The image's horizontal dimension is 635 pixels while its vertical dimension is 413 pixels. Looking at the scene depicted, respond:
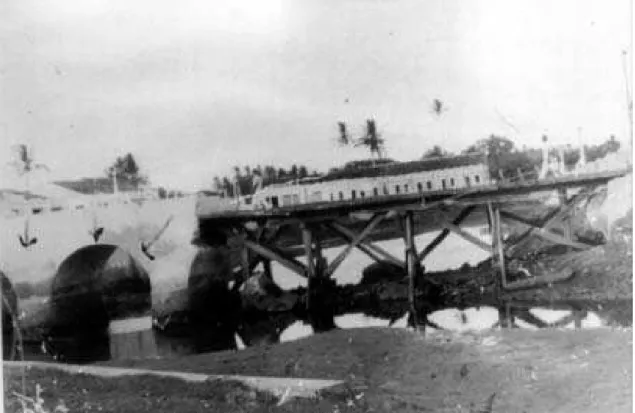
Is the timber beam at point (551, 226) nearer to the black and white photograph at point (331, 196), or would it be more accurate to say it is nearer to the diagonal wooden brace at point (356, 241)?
the black and white photograph at point (331, 196)

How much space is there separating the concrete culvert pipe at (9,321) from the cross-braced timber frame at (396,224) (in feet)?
2.28

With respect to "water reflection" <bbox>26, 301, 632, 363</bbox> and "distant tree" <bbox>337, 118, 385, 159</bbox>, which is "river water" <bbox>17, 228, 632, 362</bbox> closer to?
"water reflection" <bbox>26, 301, 632, 363</bbox>

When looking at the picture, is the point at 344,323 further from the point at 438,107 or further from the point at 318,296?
the point at 438,107

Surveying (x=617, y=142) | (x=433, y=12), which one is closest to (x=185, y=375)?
(x=433, y=12)

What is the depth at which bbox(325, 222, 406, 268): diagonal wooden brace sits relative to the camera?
2.63 metres

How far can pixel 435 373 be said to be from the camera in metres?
2.54

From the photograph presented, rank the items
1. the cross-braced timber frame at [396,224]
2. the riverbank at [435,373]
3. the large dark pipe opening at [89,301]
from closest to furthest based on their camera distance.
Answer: the riverbank at [435,373], the cross-braced timber frame at [396,224], the large dark pipe opening at [89,301]

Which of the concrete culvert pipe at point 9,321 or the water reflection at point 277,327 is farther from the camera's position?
the concrete culvert pipe at point 9,321

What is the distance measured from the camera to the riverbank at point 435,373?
2.50 metres

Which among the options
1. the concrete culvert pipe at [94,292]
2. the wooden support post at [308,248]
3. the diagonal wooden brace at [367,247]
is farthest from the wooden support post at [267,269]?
the concrete culvert pipe at [94,292]

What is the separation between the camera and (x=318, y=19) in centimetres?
258

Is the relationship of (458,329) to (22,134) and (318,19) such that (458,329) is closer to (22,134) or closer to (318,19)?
(318,19)

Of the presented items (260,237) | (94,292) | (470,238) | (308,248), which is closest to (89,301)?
(94,292)

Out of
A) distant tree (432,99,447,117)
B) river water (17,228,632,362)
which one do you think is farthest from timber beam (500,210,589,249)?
distant tree (432,99,447,117)
